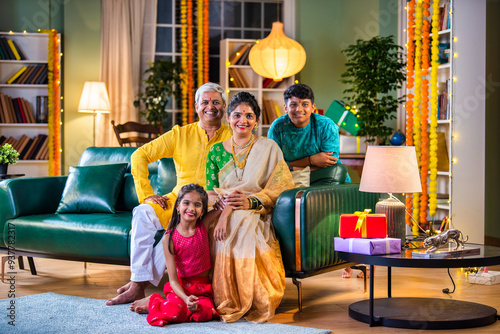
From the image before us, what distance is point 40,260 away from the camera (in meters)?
4.84

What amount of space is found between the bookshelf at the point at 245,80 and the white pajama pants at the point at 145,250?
4155mm

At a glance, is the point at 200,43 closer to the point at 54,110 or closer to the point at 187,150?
the point at 54,110

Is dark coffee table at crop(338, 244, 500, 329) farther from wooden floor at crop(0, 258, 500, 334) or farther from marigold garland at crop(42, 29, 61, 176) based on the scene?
marigold garland at crop(42, 29, 61, 176)

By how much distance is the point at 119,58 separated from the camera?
24.1 feet

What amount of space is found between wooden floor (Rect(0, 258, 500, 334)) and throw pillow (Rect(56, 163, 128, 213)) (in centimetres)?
48

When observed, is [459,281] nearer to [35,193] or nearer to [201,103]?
[201,103]

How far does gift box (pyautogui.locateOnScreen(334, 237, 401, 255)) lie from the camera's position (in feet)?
9.43

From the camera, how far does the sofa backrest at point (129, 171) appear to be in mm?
4004

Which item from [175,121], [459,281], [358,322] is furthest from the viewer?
[175,121]

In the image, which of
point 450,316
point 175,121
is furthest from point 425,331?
point 175,121

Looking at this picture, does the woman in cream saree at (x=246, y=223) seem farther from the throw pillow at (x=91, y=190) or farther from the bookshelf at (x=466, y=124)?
the bookshelf at (x=466, y=124)

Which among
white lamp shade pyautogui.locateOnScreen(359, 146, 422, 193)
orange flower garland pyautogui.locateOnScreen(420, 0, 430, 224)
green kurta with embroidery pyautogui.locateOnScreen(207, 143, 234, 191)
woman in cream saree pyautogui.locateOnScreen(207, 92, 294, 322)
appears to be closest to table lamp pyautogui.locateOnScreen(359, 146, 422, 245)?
white lamp shade pyautogui.locateOnScreen(359, 146, 422, 193)

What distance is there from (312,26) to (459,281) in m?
4.45

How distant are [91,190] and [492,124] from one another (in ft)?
10.6
